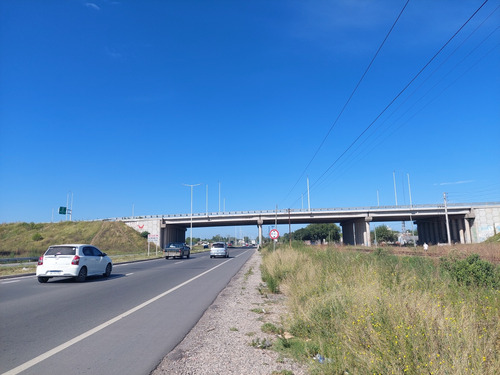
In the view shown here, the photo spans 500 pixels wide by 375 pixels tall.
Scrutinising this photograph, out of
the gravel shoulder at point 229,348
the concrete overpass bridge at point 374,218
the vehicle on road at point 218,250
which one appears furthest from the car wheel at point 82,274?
the concrete overpass bridge at point 374,218

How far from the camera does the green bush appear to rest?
306 inches

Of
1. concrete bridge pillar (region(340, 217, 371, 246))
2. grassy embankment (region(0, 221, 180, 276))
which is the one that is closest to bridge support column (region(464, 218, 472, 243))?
concrete bridge pillar (region(340, 217, 371, 246))

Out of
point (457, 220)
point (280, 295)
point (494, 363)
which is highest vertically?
point (457, 220)

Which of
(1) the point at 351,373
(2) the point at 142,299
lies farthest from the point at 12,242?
(1) the point at 351,373

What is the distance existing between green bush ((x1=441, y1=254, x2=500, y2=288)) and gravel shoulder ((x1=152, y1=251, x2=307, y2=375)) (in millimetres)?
4519

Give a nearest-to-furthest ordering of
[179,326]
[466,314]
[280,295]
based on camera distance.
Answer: [466,314] < [179,326] < [280,295]

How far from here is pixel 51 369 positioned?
470cm

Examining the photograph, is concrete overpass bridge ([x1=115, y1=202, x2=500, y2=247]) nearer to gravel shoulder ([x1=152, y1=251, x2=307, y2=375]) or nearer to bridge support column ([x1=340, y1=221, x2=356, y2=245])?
bridge support column ([x1=340, y1=221, x2=356, y2=245])

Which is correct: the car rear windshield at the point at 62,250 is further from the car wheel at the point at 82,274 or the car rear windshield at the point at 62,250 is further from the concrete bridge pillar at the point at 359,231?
the concrete bridge pillar at the point at 359,231

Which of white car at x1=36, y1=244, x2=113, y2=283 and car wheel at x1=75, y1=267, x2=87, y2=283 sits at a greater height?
white car at x1=36, y1=244, x2=113, y2=283

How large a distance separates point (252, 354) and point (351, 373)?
6.77ft

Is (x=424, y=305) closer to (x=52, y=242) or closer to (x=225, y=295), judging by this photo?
(x=225, y=295)

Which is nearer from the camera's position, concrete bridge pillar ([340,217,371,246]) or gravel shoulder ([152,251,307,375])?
gravel shoulder ([152,251,307,375])

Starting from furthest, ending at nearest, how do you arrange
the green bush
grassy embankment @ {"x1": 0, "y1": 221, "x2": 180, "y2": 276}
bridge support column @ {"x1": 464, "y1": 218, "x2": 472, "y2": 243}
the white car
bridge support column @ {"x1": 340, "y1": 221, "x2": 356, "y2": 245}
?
1. bridge support column @ {"x1": 340, "y1": 221, "x2": 356, "y2": 245}
2. bridge support column @ {"x1": 464, "y1": 218, "x2": 472, "y2": 243}
3. grassy embankment @ {"x1": 0, "y1": 221, "x2": 180, "y2": 276}
4. the white car
5. the green bush
